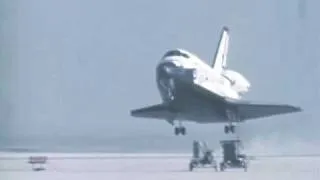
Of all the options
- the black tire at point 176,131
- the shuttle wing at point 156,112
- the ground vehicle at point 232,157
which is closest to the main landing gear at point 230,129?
the black tire at point 176,131

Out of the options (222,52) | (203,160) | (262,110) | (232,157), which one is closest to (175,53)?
(262,110)

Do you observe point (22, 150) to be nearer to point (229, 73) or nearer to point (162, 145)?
point (162, 145)

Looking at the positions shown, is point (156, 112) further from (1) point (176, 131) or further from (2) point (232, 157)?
(2) point (232, 157)

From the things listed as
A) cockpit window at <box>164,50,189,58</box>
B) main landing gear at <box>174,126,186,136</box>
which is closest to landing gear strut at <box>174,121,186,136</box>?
main landing gear at <box>174,126,186,136</box>

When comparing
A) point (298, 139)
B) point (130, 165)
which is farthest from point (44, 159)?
point (298, 139)

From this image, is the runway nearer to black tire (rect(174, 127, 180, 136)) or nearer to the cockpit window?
black tire (rect(174, 127, 180, 136))

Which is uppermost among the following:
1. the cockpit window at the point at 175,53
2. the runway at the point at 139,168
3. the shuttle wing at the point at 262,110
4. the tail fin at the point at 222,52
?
the tail fin at the point at 222,52

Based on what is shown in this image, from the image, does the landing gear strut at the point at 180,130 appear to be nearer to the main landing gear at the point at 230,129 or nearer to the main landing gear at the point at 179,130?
the main landing gear at the point at 179,130
